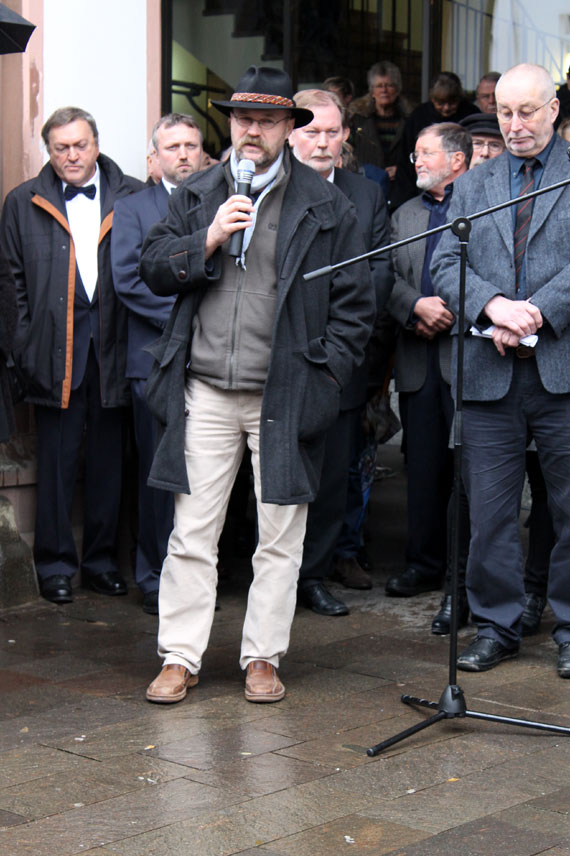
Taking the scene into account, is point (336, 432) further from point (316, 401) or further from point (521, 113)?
point (521, 113)

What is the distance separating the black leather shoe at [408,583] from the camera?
266 inches

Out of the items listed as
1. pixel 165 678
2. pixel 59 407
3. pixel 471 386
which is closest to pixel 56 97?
pixel 59 407

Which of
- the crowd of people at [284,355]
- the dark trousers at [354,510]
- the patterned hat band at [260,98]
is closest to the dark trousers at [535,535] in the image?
the crowd of people at [284,355]

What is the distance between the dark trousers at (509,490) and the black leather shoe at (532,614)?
419 millimetres

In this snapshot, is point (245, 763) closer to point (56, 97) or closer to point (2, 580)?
point (2, 580)

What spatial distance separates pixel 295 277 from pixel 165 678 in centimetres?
147

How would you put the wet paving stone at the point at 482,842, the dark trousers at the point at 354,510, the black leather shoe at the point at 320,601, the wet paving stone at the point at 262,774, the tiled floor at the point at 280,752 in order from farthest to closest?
the dark trousers at the point at 354,510 < the black leather shoe at the point at 320,601 < the wet paving stone at the point at 262,774 < the tiled floor at the point at 280,752 < the wet paving stone at the point at 482,842

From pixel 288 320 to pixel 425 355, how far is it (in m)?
1.64

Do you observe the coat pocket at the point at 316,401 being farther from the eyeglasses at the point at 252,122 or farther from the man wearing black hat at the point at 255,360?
the eyeglasses at the point at 252,122

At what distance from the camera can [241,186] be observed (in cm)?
482

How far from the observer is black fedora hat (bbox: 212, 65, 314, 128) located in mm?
4957

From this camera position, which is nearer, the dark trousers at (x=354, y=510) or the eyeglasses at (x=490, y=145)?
the eyeglasses at (x=490, y=145)

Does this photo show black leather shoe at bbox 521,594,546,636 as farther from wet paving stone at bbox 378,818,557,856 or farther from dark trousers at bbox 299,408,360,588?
wet paving stone at bbox 378,818,557,856

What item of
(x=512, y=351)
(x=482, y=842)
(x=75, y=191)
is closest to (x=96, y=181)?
(x=75, y=191)
